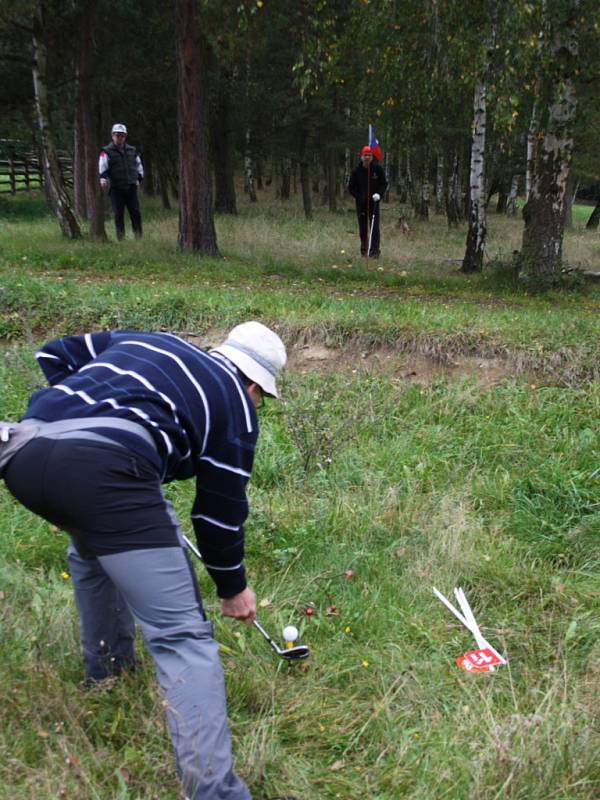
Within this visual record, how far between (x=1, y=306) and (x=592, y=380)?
5.55 metres

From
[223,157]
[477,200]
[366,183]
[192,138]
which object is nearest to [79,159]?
[223,157]

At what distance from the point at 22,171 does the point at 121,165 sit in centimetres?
2031

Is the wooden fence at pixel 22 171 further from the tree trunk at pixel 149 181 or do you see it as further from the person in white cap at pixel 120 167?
the person in white cap at pixel 120 167

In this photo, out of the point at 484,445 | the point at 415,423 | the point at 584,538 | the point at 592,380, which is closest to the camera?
the point at 584,538

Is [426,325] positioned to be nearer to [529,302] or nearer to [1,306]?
[529,302]

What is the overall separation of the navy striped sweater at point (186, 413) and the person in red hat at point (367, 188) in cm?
943

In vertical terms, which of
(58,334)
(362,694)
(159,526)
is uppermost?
(159,526)

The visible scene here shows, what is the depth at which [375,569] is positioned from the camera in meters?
3.69

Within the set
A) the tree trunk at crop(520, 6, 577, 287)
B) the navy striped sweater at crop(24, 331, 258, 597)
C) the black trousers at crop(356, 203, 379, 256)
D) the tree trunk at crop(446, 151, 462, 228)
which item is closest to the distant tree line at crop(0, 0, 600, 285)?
the tree trunk at crop(520, 6, 577, 287)

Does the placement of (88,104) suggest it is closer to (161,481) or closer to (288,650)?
(288,650)

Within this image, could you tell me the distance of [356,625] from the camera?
3.25 metres

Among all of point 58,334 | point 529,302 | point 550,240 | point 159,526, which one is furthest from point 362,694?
point 550,240

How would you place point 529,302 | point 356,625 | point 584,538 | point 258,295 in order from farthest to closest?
point 529,302, point 258,295, point 584,538, point 356,625

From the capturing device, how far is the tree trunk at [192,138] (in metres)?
9.84
